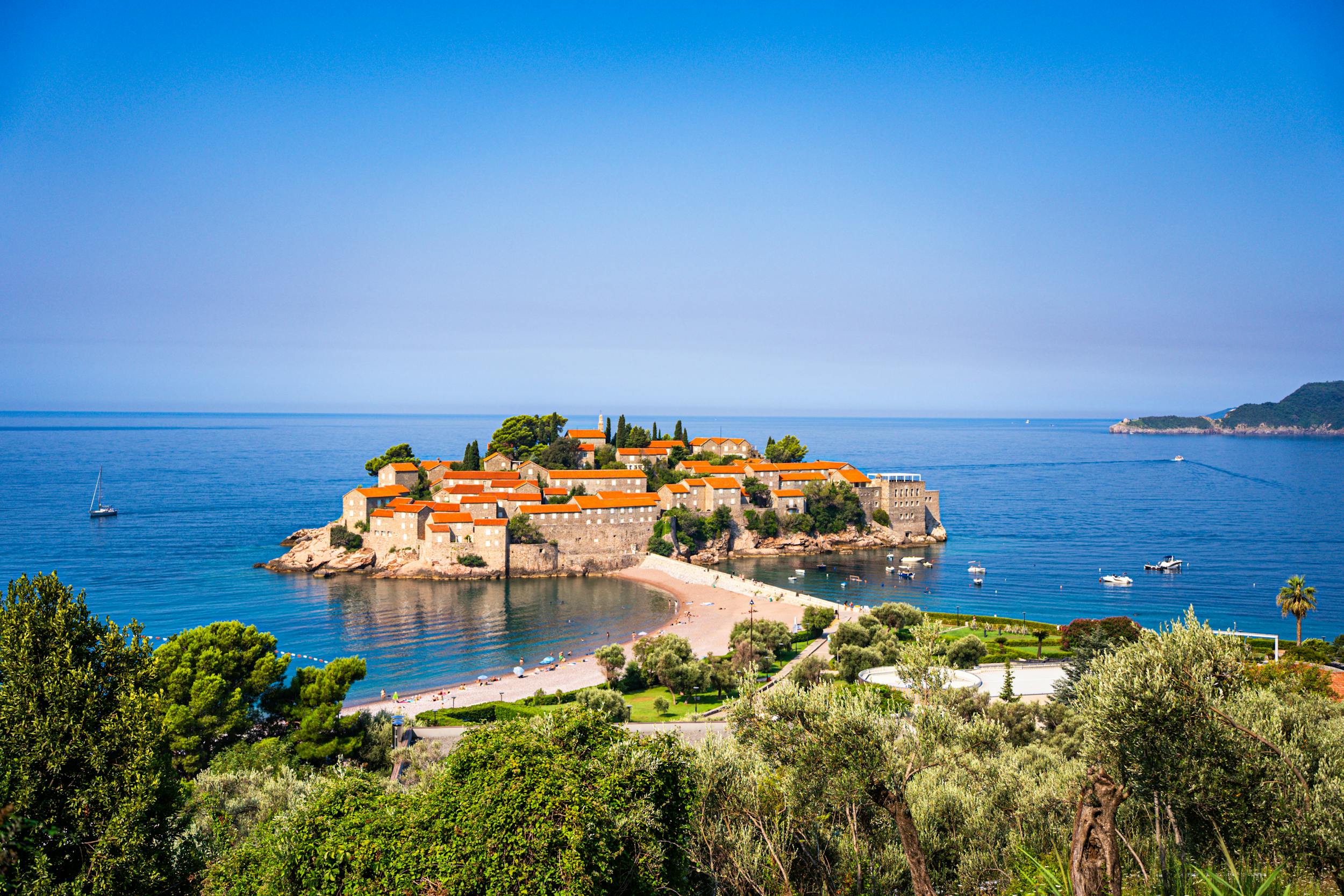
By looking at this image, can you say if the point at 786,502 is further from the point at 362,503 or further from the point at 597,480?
the point at 362,503

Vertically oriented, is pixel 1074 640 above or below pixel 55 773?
below

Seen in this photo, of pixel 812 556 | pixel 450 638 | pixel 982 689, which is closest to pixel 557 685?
pixel 450 638

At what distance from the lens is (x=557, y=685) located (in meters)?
32.2

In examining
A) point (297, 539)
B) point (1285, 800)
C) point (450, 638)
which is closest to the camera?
point (1285, 800)

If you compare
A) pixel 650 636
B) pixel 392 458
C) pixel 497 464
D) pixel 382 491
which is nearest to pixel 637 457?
pixel 497 464

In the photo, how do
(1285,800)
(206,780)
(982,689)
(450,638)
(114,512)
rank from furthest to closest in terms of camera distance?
(114,512)
(450,638)
(982,689)
(206,780)
(1285,800)

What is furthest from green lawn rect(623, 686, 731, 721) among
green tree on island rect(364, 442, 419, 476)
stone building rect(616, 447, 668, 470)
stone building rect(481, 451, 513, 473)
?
green tree on island rect(364, 442, 419, 476)

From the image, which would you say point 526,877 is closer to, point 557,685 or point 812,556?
point 557,685

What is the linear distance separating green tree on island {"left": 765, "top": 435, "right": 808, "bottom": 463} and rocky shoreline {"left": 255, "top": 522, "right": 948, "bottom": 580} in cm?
1412

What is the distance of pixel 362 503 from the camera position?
58500 mm

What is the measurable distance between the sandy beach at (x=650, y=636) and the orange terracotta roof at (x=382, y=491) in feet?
62.1

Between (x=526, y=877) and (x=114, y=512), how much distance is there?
85.8 metres

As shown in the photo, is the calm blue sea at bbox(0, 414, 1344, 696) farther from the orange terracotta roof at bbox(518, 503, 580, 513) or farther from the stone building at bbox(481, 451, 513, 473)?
the stone building at bbox(481, 451, 513, 473)

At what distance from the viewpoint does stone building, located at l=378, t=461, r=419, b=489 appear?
6384 cm
